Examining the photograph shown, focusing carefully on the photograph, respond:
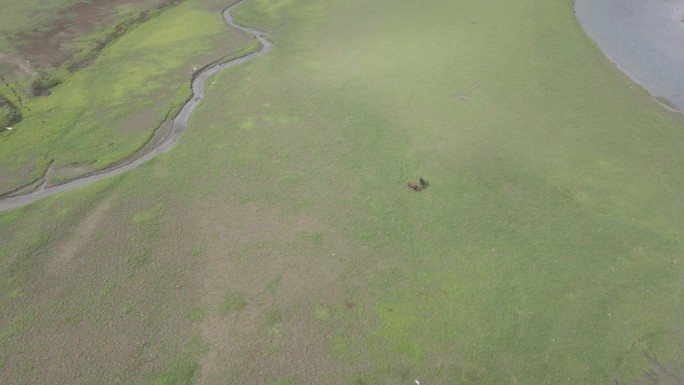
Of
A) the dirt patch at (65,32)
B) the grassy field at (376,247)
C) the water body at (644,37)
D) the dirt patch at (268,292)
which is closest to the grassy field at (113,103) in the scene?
the grassy field at (376,247)

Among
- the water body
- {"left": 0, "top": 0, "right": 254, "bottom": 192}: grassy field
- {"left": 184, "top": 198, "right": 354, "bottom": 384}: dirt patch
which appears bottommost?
{"left": 184, "top": 198, "right": 354, "bottom": 384}: dirt patch

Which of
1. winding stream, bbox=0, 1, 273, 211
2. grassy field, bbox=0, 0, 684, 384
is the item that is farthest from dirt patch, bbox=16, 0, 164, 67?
grassy field, bbox=0, 0, 684, 384

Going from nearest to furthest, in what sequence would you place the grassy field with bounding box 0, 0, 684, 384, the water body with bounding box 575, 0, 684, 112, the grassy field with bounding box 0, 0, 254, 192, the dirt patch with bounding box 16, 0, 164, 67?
the grassy field with bounding box 0, 0, 684, 384 < the grassy field with bounding box 0, 0, 254, 192 < the water body with bounding box 575, 0, 684, 112 < the dirt patch with bounding box 16, 0, 164, 67

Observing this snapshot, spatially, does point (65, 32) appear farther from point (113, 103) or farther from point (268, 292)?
point (268, 292)

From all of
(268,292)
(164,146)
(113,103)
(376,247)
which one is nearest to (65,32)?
(113,103)

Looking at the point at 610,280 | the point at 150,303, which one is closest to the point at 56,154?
the point at 150,303

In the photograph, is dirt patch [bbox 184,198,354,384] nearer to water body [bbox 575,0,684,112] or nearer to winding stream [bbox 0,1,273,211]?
winding stream [bbox 0,1,273,211]

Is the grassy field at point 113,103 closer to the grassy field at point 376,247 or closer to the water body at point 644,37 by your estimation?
the grassy field at point 376,247
